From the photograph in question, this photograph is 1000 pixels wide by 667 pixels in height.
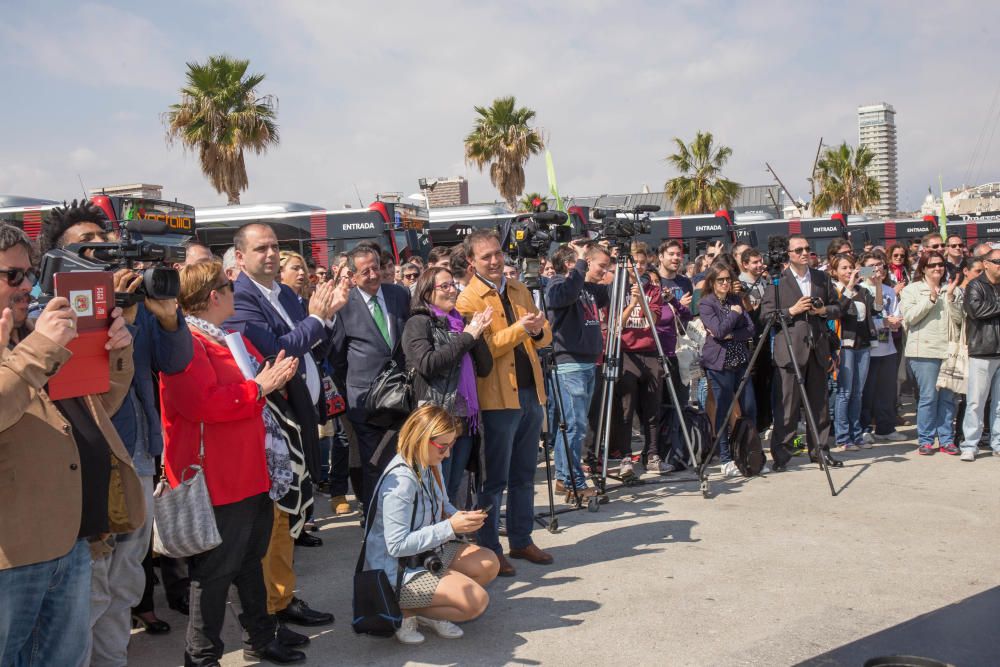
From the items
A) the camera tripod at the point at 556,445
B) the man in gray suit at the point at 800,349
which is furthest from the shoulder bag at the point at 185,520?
the man in gray suit at the point at 800,349

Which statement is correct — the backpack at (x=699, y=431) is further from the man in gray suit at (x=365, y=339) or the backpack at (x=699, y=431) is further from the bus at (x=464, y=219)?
the bus at (x=464, y=219)

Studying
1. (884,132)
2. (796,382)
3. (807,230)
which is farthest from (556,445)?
(884,132)

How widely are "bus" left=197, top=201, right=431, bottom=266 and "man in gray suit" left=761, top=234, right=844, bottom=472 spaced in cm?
1180

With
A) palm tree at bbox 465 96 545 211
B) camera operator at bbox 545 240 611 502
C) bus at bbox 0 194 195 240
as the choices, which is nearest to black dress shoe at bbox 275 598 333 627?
camera operator at bbox 545 240 611 502

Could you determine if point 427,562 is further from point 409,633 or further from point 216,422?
point 216,422

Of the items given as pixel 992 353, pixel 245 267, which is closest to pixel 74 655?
pixel 245 267

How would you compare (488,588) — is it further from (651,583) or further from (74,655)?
(74,655)

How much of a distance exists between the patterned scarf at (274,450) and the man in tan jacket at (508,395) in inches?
56.1

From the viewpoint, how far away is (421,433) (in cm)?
420

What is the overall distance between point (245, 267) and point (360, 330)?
1.19 m

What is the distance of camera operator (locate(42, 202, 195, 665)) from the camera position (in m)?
3.37

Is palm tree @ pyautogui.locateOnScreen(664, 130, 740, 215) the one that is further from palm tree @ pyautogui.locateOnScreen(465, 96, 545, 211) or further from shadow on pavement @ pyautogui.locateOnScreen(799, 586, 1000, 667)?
shadow on pavement @ pyautogui.locateOnScreen(799, 586, 1000, 667)

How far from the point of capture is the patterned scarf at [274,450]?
3750 millimetres

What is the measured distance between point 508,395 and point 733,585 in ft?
5.43
